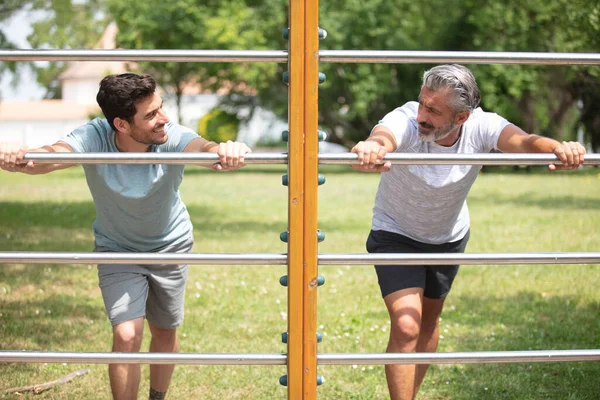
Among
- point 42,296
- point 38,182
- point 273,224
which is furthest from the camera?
point 38,182

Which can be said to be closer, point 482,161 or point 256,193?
point 482,161

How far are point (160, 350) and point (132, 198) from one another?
855mm

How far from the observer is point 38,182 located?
813 inches

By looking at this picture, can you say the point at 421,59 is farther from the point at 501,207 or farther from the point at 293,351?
the point at 501,207

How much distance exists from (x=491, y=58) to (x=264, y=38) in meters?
24.2

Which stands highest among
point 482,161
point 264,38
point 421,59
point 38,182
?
point 264,38

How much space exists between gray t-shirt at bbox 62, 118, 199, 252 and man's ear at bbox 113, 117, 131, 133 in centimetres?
13

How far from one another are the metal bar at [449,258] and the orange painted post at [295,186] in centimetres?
12

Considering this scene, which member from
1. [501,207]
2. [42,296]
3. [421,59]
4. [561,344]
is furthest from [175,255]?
[501,207]

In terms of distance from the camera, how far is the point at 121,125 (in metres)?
3.40

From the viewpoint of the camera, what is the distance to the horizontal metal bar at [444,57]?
2828 mm

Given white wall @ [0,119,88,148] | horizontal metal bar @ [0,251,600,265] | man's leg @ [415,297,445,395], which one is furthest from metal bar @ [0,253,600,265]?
white wall @ [0,119,88,148]

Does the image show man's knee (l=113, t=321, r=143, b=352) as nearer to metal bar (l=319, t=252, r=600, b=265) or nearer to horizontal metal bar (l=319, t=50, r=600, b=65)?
metal bar (l=319, t=252, r=600, b=265)

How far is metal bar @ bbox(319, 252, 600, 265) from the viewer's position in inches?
115
